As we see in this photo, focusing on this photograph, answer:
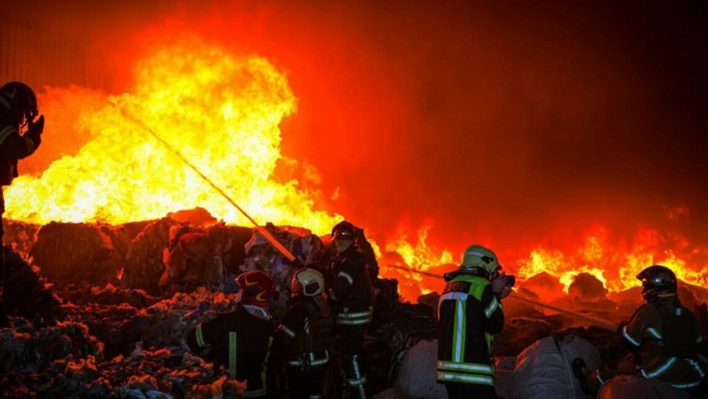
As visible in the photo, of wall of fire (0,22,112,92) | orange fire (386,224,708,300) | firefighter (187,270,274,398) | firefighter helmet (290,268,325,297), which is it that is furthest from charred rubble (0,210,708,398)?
orange fire (386,224,708,300)

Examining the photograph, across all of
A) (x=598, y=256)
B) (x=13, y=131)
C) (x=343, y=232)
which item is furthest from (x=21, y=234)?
(x=598, y=256)

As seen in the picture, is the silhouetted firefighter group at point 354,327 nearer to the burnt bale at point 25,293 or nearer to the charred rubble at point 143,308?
the charred rubble at point 143,308

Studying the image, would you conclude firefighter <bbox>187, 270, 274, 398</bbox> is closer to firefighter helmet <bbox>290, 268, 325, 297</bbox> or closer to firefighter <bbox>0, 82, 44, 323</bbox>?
firefighter helmet <bbox>290, 268, 325, 297</bbox>

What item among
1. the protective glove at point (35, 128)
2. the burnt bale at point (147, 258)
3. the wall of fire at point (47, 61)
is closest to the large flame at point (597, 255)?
the wall of fire at point (47, 61)

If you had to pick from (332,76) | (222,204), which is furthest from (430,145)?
(222,204)

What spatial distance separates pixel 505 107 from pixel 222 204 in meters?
18.6

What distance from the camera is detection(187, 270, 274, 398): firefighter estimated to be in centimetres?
500

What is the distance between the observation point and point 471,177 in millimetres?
27734

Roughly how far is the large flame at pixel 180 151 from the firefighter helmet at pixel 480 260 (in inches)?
336

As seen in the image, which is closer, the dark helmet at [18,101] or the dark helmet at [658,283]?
the dark helmet at [18,101]

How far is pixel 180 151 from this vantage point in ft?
44.7

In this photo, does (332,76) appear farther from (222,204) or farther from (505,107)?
(222,204)

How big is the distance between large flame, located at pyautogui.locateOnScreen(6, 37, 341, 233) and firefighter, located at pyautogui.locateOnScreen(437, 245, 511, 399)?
8.61 metres

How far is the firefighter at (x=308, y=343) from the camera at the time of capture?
6.20m
